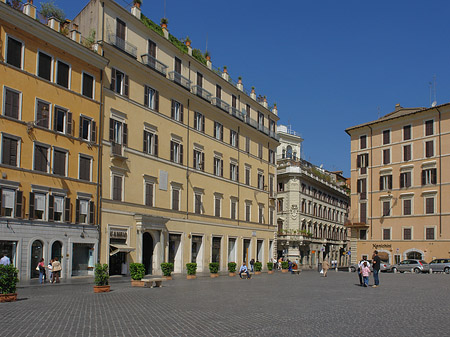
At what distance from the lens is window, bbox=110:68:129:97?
38.2 metres

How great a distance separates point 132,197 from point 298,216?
41.1m

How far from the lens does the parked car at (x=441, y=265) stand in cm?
5428

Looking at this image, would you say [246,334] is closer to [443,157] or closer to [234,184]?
[234,184]

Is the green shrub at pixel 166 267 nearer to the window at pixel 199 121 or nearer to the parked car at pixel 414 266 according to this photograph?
the window at pixel 199 121

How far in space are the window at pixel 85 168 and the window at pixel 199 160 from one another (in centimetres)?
1393

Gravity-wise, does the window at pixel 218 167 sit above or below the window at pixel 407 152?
below

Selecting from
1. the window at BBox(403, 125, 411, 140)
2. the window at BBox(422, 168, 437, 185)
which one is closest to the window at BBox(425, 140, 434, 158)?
the window at BBox(422, 168, 437, 185)

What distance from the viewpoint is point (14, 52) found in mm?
30547

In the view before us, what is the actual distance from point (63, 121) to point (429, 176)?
1879 inches

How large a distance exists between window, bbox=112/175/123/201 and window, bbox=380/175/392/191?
4224cm

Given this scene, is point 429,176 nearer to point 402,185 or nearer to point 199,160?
point 402,185

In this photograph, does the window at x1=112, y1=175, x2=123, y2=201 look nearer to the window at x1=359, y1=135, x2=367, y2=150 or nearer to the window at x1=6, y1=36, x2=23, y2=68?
the window at x1=6, y1=36, x2=23, y2=68

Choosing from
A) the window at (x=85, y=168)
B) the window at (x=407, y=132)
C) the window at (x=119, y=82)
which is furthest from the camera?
the window at (x=407, y=132)

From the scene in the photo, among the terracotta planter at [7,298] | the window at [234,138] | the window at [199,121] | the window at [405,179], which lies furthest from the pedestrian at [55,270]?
the window at [405,179]
